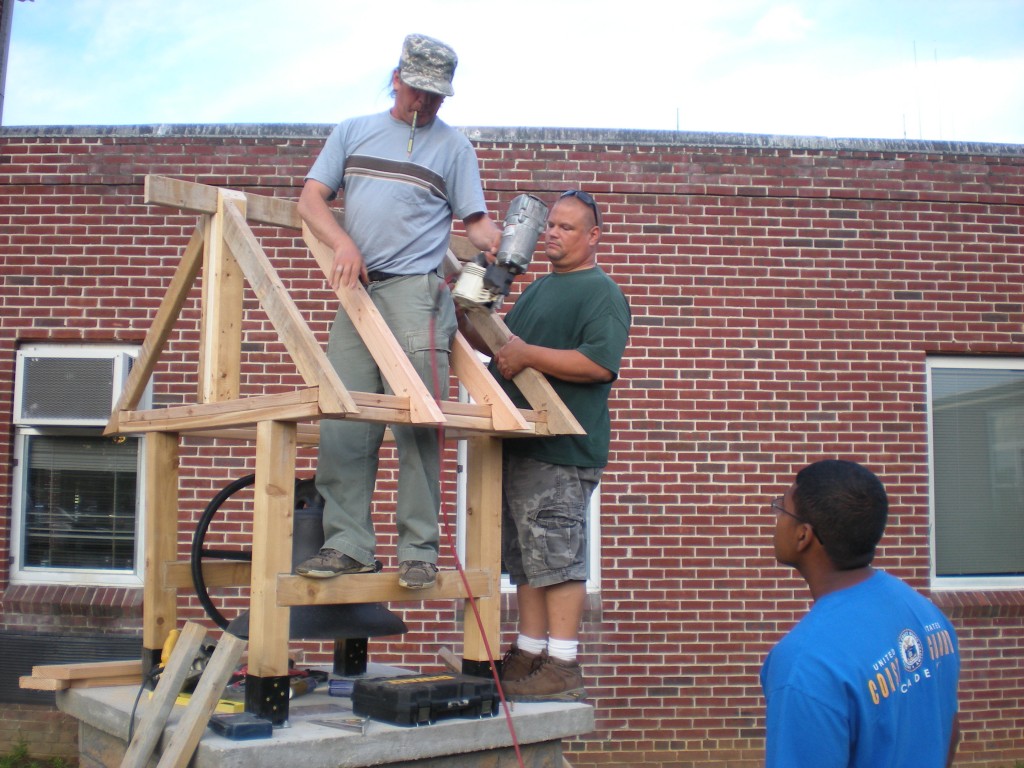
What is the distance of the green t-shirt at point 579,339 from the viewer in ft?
13.8

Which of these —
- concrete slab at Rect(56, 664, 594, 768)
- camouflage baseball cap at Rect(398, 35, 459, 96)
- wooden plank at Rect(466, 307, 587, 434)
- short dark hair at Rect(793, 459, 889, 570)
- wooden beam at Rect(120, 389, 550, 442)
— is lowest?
concrete slab at Rect(56, 664, 594, 768)

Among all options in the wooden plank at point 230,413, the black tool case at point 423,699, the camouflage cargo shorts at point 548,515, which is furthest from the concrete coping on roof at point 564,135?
the black tool case at point 423,699

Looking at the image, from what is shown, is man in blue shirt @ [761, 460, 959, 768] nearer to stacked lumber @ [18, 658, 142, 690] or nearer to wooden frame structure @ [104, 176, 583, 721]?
wooden frame structure @ [104, 176, 583, 721]

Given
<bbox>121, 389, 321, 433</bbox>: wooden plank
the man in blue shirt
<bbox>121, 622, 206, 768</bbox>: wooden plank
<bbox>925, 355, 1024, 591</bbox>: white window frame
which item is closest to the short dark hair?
the man in blue shirt

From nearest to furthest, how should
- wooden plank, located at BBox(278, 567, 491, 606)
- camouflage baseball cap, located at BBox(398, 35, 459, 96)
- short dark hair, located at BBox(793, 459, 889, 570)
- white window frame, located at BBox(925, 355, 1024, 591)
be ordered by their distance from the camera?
short dark hair, located at BBox(793, 459, 889, 570), wooden plank, located at BBox(278, 567, 491, 606), camouflage baseball cap, located at BBox(398, 35, 459, 96), white window frame, located at BBox(925, 355, 1024, 591)

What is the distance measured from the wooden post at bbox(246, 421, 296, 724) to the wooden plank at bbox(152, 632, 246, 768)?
8 centimetres

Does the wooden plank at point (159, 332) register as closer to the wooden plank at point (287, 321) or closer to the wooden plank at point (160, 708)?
the wooden plank at point (287, 321)

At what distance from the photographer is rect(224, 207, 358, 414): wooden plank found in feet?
10.9

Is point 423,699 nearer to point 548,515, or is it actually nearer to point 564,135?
point 548,515

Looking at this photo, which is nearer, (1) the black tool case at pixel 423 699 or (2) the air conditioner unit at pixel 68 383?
(1) the black tool case at pixel 423 699

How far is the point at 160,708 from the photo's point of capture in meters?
3.37

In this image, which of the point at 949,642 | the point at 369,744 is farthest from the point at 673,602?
the point at 949,642

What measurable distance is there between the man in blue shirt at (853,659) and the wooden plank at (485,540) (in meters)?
1.57

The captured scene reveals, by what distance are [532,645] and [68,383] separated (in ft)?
15.6
